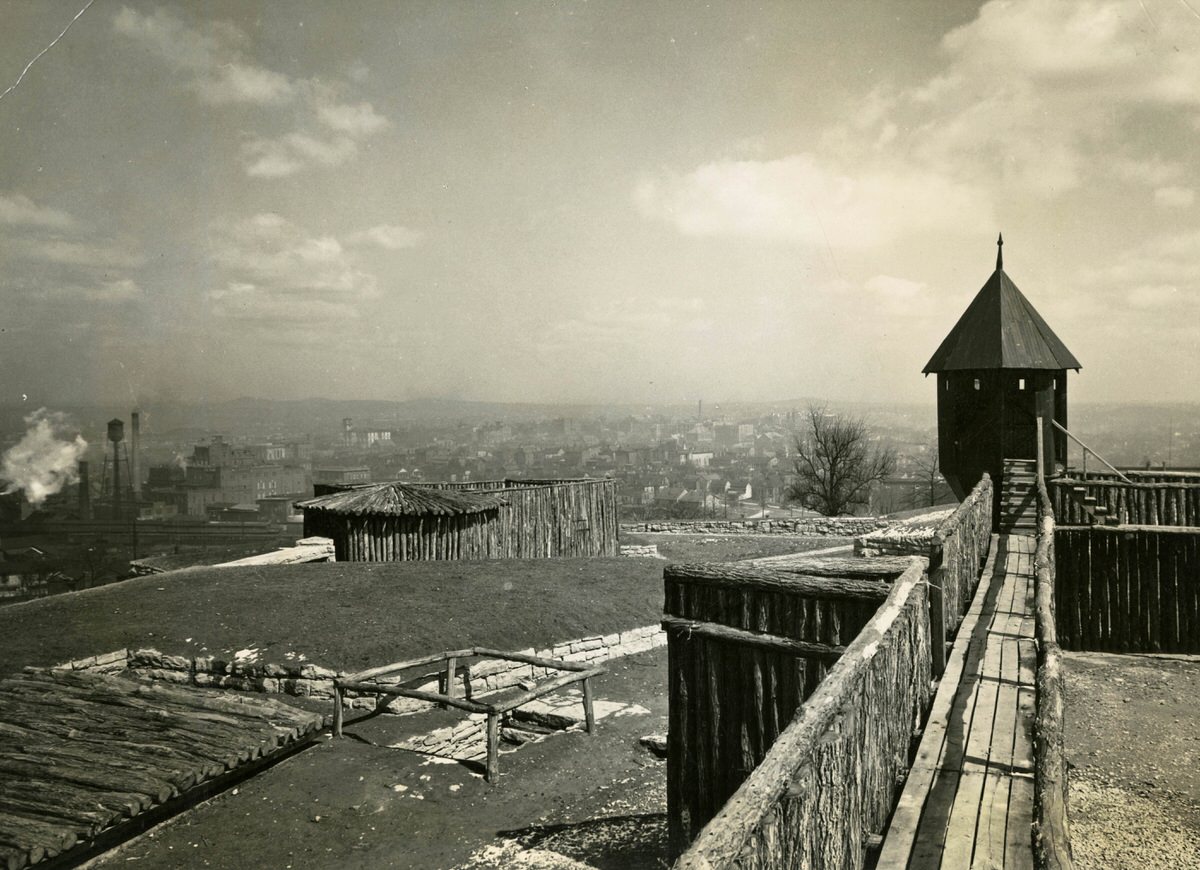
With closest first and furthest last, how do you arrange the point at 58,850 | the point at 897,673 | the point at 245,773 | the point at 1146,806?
the point at 897,673 < the point at 1146,806 < the point at 58,850 < the point at 245,773

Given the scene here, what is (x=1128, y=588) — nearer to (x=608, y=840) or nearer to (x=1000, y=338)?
(x=608, y=840)

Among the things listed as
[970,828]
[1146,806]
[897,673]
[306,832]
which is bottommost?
[306,832]

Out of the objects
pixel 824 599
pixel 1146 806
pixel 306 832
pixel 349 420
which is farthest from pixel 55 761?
pixel 349 420

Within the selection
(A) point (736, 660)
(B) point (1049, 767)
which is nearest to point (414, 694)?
(A) point (736, 660)

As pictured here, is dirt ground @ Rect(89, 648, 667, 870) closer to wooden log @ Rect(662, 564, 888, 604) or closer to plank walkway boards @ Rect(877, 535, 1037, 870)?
wooden log @ Rect(662, 564, 888, 604)

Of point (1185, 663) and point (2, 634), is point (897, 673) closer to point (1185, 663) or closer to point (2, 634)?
point (1185, 663)

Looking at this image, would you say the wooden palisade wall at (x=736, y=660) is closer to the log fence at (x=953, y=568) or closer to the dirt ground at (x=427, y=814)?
the log fence at (x=953, y=568)

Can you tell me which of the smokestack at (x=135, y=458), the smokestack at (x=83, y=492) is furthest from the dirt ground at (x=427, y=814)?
the smokestack at (x=135, y=458)
